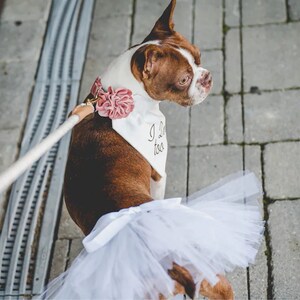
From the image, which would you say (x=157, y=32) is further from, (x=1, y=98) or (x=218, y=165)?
(x=1, y=98)

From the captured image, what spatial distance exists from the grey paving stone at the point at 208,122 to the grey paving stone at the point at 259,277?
92 cm

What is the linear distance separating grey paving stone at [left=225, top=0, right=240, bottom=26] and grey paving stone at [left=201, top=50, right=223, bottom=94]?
341mm

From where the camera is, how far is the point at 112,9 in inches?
195

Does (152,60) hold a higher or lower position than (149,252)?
higher

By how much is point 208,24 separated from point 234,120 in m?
Result: 1.06

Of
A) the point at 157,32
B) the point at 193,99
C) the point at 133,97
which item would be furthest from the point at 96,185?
the point at 157,32

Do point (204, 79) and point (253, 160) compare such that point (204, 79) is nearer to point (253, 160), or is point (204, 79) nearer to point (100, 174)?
point (100, 174)

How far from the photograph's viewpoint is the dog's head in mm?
2770

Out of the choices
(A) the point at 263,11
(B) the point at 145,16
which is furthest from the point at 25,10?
(A) the point at 263,11

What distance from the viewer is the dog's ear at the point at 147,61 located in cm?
272

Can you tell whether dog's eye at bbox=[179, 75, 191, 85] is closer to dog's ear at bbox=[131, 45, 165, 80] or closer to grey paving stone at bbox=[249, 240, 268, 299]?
dog's ear at bbox=[131, 45, 165, 80]

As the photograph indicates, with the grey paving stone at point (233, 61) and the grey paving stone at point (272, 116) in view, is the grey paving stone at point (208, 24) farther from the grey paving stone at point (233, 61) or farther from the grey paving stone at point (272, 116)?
the grey paving stone at point (272, 116)

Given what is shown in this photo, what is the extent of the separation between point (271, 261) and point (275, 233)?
19 centimetres

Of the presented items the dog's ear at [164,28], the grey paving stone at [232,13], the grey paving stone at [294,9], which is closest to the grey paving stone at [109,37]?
the grey paving stone at [232,13]
